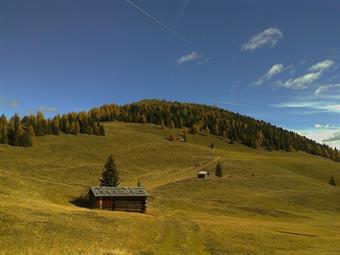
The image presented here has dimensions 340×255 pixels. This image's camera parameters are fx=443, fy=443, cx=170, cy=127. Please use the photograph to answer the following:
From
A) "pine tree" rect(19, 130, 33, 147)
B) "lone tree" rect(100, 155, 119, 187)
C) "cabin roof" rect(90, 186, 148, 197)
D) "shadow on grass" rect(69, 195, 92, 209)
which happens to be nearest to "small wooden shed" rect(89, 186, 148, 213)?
"cabin roof" rect(90, 186, 148, 197)

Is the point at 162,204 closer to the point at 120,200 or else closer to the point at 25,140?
the point at 120,200

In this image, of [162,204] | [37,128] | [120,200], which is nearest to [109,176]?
[162,204]

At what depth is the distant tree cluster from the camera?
140 m

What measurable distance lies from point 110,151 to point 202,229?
11234cm

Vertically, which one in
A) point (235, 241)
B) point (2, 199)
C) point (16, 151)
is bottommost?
point (235, 241)

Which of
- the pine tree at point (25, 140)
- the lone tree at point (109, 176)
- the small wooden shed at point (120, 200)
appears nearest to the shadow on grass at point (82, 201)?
the small wooden shed at point (120, 200)

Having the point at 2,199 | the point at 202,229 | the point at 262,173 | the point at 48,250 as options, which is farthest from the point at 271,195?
the point at 48,250

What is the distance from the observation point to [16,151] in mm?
131625

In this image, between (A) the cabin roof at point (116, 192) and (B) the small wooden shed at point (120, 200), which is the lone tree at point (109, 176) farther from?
(B) the small wooden shed at point (120, 200)

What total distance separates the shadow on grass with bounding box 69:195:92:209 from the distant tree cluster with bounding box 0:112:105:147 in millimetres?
75107

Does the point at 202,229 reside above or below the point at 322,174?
below

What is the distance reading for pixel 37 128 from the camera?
522 feet

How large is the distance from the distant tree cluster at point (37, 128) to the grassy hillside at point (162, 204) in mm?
4227

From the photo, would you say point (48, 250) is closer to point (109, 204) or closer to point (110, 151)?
point (109, 204)
